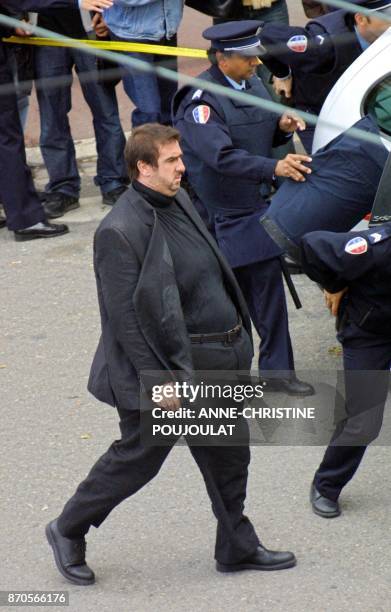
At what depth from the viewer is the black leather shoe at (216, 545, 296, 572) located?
16.0ft

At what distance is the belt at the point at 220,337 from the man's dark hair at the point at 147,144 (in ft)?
2.03

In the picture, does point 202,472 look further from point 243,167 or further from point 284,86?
point 284,86

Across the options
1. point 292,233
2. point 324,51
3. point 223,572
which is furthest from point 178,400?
point 324,51

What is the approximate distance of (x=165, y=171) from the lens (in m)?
4.51

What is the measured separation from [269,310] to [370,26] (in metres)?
1.53

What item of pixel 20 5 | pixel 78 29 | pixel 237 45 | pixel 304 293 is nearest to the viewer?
pixel 237 45

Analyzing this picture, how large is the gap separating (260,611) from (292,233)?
1669 millimetres

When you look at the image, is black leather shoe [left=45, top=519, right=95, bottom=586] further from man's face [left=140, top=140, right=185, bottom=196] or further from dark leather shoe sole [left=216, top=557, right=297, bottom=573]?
man's face [left=140, top=140, right=185, bottom=196]

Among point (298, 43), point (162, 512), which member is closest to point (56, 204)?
point (298, 43)

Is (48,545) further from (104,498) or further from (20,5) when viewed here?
(20,5)

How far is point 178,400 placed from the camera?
449cm

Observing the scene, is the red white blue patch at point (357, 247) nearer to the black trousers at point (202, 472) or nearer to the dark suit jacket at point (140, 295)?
the black trousers at point (202, 472)

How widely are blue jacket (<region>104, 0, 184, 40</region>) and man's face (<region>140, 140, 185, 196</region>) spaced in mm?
3687

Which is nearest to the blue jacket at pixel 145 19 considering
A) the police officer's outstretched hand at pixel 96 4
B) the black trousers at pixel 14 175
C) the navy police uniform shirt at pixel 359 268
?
the police officer's outstretched hand at pixel 96 4
